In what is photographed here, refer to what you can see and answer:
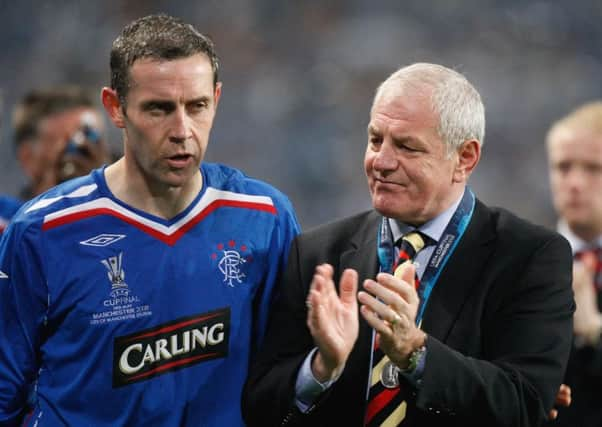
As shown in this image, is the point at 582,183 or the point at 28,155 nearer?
the point at 582,183

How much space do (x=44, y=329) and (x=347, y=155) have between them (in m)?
5.42

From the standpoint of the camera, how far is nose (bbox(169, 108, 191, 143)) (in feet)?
9.18

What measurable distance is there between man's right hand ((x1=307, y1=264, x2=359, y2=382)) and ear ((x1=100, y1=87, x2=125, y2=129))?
33.1 inches

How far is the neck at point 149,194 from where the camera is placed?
9.71ft

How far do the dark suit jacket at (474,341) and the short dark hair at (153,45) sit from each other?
0.73 m

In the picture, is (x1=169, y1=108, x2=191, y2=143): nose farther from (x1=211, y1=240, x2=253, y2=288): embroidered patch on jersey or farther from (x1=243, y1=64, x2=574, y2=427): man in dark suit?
(x1=243, y1=64, x2=574, y2=427): man in dark suit

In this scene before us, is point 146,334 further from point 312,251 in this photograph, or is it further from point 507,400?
point 507,400

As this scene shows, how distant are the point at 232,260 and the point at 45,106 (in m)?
2.26

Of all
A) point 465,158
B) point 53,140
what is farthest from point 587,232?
point 53,140

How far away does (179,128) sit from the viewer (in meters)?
2.80

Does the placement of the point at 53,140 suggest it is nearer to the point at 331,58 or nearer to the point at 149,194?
the point at 149,194

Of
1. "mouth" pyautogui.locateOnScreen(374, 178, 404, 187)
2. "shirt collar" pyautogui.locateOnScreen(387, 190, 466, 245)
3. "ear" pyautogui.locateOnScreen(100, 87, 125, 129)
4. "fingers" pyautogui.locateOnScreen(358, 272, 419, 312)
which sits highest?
"ear" pyautogui.locateOnScreen(100, 87, 125, 129)

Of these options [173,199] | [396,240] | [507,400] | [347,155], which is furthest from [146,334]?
[347,155]

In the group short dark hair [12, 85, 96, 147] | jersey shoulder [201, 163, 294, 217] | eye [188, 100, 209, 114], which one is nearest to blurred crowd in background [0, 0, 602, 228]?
short dark hair [12, 85, 96, 147]
